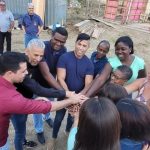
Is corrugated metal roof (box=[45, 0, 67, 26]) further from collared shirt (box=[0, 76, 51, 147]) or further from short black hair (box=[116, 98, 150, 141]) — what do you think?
short black hair (box=[116, 98, 150, 141])

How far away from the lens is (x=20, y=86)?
357 centimetres

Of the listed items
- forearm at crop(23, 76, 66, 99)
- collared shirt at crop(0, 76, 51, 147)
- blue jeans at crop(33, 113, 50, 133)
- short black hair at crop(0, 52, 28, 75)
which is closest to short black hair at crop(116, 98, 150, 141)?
collared shirt at crop(0, 76, 51, 147)

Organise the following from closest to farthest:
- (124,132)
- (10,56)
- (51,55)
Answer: (124,132)
(10,56)
(51,55)

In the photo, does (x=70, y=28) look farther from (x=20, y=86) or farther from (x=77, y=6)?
(x=20, y=86)

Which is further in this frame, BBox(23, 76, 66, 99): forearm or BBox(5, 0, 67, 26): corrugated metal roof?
BBox(5, 0, 67, 26): corrugated metal roof

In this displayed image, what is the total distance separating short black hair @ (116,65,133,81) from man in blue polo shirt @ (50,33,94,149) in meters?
0.58

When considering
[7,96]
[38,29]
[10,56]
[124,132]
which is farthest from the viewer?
[38,29]

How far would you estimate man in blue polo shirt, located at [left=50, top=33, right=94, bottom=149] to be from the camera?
3.96m

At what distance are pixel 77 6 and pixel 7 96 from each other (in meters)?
16.5

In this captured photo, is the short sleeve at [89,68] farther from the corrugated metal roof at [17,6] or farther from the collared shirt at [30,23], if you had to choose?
the corrugated metal roof at [17,6]

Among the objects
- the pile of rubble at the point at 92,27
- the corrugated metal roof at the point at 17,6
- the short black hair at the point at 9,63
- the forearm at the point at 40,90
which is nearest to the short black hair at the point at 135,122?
the short black hair at the point at 9,63

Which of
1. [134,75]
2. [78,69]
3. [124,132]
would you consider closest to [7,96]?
[124,132]

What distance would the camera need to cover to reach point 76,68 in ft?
13.1

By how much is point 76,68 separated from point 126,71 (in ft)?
2.57
